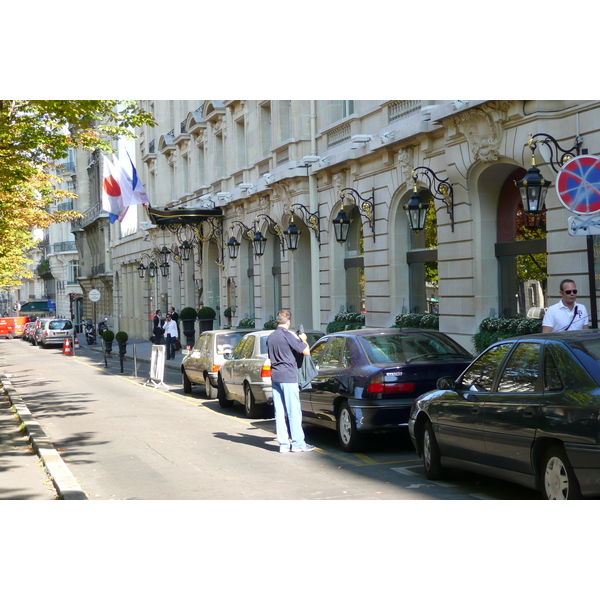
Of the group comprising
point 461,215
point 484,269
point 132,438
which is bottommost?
point 132,438

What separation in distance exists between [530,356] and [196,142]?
3522 centimetres

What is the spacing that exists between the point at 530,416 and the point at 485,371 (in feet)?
3.80

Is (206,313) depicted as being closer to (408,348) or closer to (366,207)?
(366,207)

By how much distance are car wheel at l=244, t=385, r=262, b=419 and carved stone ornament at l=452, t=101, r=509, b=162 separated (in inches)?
267

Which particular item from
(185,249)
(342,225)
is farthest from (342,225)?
(185,249)

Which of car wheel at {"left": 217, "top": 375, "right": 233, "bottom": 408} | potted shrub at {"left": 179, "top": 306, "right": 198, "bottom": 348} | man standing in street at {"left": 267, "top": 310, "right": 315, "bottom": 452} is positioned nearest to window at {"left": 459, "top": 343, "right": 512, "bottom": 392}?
man standing in street at {"left": 267, "top": 310, "right": 315, "bottom": 452}

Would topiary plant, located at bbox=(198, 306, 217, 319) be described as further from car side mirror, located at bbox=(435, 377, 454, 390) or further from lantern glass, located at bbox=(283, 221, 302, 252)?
car side mirror, located at bbox=(435, 377, 454, 390)

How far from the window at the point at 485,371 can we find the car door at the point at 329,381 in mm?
2853

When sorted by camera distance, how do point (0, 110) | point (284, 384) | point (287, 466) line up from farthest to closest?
point (0, 110) → point (284, 384) → point (287, 466)

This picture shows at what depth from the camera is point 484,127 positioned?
703 inches

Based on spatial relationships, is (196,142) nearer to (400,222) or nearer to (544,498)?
(400,222)

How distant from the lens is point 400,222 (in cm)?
2264

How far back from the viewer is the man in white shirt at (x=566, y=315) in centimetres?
1122
